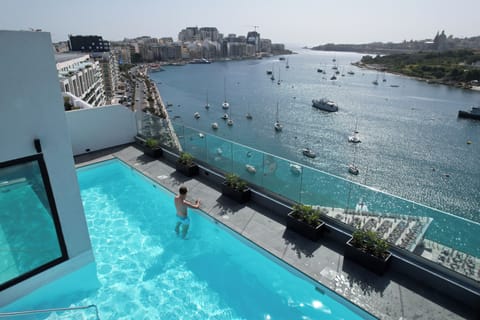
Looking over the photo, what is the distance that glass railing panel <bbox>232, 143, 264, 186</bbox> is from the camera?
7059 millimetres

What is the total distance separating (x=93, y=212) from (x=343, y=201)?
608cm

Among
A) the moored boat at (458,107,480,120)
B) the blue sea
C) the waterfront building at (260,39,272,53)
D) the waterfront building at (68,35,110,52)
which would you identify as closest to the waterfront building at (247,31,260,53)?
the waterfront building at (260,39,272,53)

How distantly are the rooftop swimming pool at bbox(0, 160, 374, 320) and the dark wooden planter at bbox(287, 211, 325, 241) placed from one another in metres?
0.92

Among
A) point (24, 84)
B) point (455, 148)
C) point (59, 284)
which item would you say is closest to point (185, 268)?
point (59, 284)

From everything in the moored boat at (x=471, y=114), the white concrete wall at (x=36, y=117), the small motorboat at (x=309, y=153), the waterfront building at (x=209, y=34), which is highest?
the waterfront building at (x=209, y=34)

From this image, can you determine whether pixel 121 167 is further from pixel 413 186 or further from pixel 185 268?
pixel 413 186

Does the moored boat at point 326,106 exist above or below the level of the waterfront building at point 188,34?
below

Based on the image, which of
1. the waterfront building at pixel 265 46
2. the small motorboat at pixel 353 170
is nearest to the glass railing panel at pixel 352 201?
the small motorboat at pixel 353 170

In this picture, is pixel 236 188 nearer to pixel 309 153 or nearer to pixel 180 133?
pixel 180 133

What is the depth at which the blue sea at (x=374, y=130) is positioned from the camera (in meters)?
23.4

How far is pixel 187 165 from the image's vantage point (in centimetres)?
826

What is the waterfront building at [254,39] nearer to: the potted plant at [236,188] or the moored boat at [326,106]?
the moored boat at [326,106]

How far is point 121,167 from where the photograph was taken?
30.5 ft

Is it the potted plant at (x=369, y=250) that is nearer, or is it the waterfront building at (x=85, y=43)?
the potted plant at (x=369, y=250)
